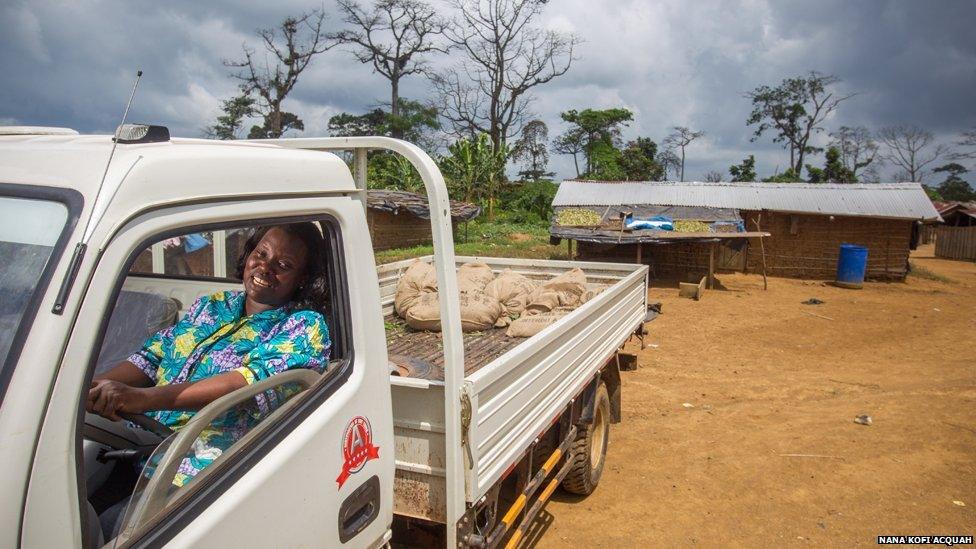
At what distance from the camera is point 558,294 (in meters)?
5.24

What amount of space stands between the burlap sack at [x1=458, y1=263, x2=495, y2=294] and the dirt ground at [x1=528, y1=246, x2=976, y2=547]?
1.84m

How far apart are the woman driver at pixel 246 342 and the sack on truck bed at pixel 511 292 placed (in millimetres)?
3086

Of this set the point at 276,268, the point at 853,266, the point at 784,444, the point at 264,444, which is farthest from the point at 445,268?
the point at 853,266

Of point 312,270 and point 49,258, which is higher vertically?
point 49,258

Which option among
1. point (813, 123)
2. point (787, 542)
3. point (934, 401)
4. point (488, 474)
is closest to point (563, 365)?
point (488, 474)

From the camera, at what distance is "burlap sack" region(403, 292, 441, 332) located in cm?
456

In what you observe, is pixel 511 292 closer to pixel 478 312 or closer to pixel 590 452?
pixel 478 312

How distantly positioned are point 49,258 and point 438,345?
10.7 ft

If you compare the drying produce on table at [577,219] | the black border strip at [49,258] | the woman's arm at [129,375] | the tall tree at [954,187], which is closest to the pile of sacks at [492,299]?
the woman's arm at [129,375]

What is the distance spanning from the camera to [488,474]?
243 centimetres

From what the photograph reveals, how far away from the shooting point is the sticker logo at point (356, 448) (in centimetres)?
170

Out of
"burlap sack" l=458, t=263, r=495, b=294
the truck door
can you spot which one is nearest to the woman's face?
the truck door

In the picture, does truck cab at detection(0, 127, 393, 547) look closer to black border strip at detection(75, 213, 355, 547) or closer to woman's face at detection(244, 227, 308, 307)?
black border strip at detection(75, 213, 355, 547)

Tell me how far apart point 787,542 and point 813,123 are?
4662cm
